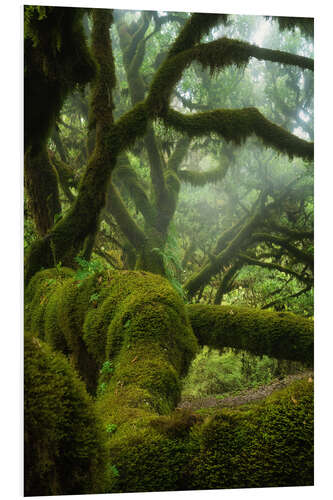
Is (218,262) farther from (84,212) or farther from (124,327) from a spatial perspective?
(124,327)

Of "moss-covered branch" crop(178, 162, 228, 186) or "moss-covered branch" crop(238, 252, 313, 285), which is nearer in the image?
"moss-covered branch" crop(238, 252, 313, 285)

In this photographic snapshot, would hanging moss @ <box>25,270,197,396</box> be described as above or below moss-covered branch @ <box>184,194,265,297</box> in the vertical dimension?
below

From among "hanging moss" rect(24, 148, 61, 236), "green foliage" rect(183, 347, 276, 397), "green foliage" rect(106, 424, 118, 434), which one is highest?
"hanging moss" rect(24, 148, 61, 236)

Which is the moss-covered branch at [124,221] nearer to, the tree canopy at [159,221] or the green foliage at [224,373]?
the tree canopy at [159,221]

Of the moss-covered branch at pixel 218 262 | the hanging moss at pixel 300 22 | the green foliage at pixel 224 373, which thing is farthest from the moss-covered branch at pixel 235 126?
the green foliage at pixel 224 373

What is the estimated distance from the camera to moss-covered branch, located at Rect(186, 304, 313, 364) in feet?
13.7

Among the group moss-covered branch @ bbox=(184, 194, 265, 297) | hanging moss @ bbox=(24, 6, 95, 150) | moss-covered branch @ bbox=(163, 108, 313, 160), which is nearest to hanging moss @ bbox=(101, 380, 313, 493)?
hanging moss @ bbox=(24, 6, 95, 150)

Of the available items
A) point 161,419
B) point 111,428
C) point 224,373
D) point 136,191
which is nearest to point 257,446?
point 161,419

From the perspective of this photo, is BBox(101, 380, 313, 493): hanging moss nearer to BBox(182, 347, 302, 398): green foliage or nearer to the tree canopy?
the tree canopy

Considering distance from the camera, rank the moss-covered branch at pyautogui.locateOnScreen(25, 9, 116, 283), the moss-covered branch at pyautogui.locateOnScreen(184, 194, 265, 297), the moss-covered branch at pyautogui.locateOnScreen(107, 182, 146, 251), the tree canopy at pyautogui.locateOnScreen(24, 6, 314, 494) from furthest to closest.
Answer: the moss-covered branch at pyautogui.locateOnScreen(184, 194, 265, 297) < the moss-covered branch at pyautogui.locateOnScreen(107, 182, 146, 251) < the moss-covered branch at pyautogui.locateOnScreen(25, 9, 116, 283) < the tree canopy at pyautogui.locateOnScreen(24, 6, 314, 494)

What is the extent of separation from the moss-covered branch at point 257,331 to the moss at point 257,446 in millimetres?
2112

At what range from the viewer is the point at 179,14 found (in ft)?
18.4

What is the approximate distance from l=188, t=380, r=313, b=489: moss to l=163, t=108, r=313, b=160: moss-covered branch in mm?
3401
